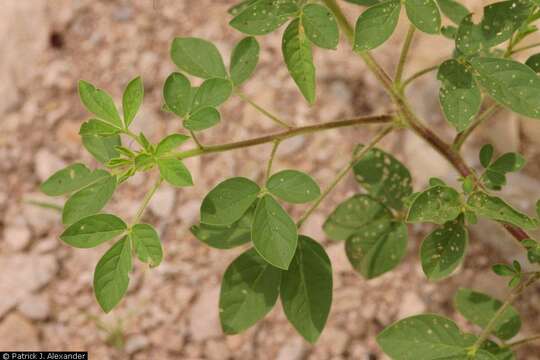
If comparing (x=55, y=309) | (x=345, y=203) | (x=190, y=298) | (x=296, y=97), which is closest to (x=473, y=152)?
(x=296, y=97)

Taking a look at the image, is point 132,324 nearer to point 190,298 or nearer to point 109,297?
point 190,298

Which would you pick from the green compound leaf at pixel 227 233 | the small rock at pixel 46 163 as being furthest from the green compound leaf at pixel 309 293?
the small rock at pixel 46 163

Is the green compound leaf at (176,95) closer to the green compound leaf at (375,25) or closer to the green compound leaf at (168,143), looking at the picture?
the green compound leaf at (168,143)

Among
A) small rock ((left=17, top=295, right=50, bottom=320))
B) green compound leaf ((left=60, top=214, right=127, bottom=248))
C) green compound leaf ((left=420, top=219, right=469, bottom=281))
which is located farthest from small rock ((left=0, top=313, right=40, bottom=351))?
green compound leaf ((left=420, top=219, right=469, bottom=281))

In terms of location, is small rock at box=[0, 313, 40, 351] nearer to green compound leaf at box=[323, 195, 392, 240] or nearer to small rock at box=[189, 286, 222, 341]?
small rock at box=[189, 286, 222, 341]

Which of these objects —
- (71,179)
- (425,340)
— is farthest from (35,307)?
(425,340)

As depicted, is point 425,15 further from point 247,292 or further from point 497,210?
point 247,292
